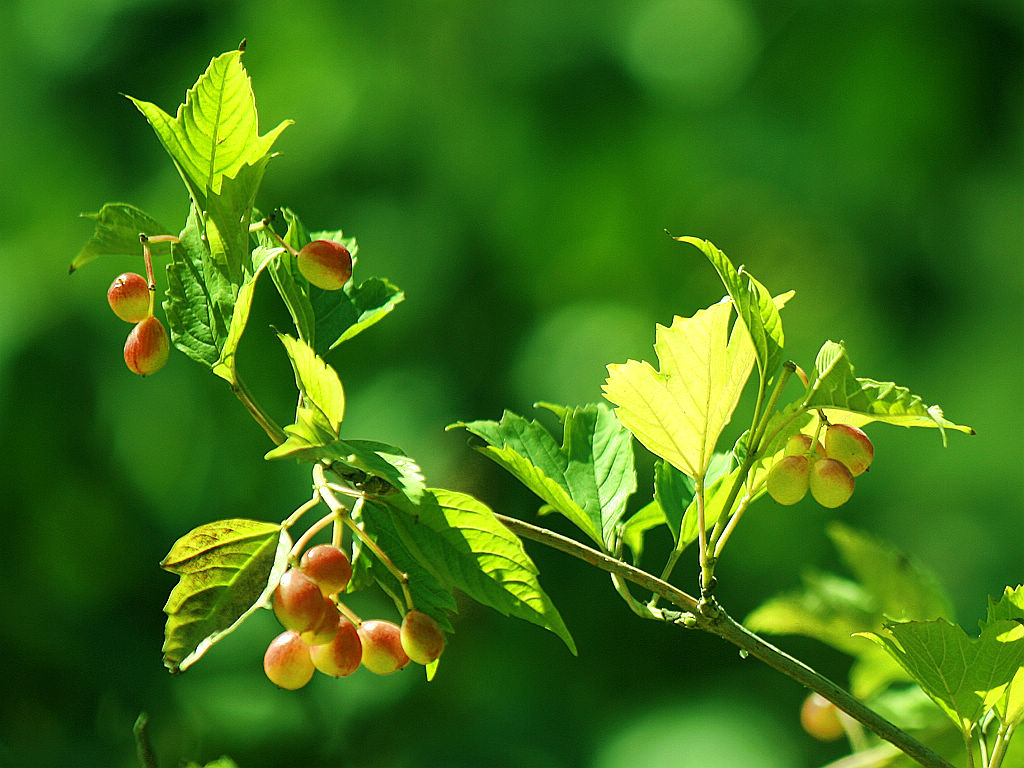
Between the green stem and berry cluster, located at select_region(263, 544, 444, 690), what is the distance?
0.06 metres

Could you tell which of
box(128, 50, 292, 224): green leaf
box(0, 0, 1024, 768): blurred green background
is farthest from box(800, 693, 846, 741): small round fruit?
box(0, 0, 1024, 768): blurred green background

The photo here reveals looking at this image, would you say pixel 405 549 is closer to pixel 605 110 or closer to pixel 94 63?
pixel 605 110

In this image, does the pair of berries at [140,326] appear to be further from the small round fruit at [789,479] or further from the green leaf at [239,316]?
the small round fruit at [789,479]

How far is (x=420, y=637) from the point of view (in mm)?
369

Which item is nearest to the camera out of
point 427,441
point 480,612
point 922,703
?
point 922,703

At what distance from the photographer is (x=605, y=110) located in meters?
2.64

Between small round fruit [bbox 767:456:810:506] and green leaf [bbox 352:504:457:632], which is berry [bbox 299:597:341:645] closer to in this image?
green leaf [bbox 352:504:457:632]

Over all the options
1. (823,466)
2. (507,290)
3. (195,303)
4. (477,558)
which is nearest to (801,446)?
(823,466)

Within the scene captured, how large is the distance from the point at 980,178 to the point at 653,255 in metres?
0.92

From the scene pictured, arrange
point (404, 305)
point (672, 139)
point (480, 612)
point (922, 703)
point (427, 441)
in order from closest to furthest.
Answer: point (922, 703) → point (427, 441) → point (480, 612) → point (404, 305) → point (672, 139)

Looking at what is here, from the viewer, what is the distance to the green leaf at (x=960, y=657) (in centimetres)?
37

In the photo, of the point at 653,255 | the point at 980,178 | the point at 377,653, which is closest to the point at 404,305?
the point at 653,255

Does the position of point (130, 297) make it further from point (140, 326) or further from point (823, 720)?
point (823, 720)

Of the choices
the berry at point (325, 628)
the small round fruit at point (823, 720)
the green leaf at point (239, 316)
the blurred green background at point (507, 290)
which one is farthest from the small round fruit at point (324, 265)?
the blurred green background at point (507, 290)
